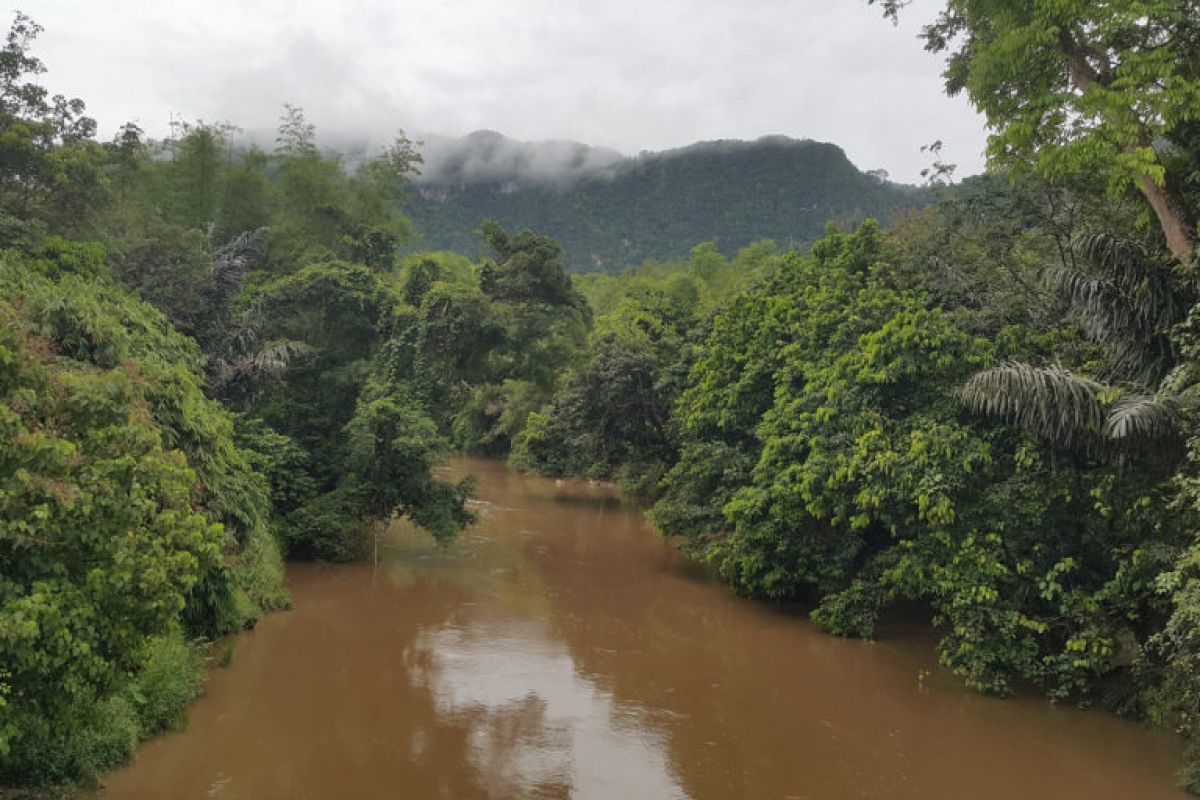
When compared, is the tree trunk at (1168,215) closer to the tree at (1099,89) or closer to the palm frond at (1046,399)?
the tree at (1099,89)

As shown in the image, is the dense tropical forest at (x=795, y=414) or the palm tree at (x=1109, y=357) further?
the palm tree at (x=1109, y=357)

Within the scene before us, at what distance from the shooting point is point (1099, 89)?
10086 millimetres

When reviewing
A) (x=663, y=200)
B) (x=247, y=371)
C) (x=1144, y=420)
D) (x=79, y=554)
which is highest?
(x=663, y=200)

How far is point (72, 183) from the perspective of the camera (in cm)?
1706

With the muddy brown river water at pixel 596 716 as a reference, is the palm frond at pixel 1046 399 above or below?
above

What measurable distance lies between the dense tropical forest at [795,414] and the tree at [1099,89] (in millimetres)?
50

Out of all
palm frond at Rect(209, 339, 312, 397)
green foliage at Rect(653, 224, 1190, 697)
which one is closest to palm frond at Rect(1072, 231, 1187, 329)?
green foliage at Rect(653, 224, 1190, 697)

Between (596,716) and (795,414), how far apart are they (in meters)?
6.17

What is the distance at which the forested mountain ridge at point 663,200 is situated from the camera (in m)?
73.9

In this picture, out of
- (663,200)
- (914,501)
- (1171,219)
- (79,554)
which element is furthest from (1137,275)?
(663,200)

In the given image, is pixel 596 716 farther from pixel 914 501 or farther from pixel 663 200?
pixel 663 200

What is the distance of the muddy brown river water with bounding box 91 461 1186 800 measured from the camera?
8.79 m

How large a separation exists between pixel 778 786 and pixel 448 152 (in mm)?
100328

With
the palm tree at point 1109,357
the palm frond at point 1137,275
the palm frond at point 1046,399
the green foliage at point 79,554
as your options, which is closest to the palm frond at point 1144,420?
the palm tree at point 1109,357
